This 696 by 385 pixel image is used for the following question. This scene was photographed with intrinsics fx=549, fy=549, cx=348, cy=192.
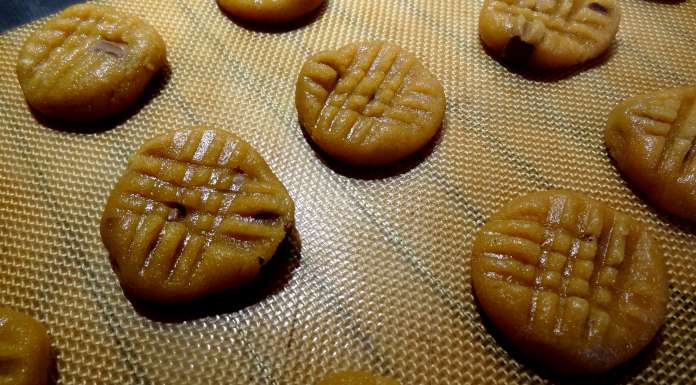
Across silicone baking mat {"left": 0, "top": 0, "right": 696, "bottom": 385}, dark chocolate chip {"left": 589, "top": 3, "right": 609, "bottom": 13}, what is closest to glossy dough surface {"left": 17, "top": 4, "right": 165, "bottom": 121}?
silicone baking mat {"left": 0, "top": 0, "right": 696, "bottom": 385}

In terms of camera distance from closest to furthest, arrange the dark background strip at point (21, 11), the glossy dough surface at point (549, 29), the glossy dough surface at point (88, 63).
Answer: the glossy dough surface at point (88, 63), the glossy dough surface at point (549, 29), the dark background strip at point (21, 11)

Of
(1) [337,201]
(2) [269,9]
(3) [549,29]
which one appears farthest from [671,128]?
(2) [269,9]

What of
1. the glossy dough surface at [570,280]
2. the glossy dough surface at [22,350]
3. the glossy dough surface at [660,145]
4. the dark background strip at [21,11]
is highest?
the glossy dough surface at [660,145]

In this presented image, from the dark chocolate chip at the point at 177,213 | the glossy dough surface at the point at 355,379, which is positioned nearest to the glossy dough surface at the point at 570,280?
the glossy dough surface at the point at 355,379

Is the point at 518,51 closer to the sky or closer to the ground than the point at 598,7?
closer to the ground

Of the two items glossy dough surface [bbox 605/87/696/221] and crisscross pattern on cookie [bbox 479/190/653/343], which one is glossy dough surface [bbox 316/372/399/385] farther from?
glossy dough surface [bbox 605/87/696/221]

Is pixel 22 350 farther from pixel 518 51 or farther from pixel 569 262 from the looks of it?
pixel 518 51

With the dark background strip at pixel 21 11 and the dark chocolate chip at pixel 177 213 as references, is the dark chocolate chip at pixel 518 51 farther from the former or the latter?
the dark background strip at pixel 21 11

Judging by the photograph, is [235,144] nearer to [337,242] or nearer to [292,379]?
[337,242]
